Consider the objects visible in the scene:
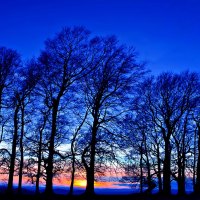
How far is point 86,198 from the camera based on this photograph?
21.5 metres

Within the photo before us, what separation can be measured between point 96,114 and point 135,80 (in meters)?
4.44

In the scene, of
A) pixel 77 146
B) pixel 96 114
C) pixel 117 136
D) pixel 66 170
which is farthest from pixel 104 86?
pixel 66 170

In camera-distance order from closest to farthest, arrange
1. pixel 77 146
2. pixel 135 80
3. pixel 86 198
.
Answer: pixel 86 198 → pixel 135 80 → pixel 77 146

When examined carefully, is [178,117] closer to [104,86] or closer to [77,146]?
[104,86]

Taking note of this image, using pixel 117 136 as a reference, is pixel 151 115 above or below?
above

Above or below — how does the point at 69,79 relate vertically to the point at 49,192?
above

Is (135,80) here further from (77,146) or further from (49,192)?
(77,146)

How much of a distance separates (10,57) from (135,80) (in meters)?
11.2

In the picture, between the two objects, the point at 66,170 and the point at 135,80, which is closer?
the point at 135,80

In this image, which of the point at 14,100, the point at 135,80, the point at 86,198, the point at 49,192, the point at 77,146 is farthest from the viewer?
the point at 77,146

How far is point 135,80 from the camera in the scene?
23375 millimetres

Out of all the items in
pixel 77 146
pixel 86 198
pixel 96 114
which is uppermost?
pixel 96 114

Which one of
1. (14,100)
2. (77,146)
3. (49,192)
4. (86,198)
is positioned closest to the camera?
(49,192)

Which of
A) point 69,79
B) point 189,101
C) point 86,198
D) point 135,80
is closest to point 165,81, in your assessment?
point 189,101
